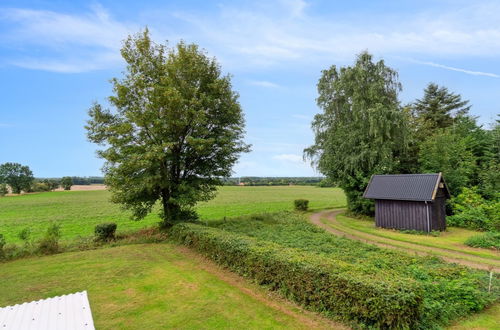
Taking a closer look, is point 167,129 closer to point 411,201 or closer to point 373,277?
point 373,277

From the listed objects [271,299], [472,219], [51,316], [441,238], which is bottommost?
[441,238]

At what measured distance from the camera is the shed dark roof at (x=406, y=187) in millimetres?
18250

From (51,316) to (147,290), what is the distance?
17.2 feet

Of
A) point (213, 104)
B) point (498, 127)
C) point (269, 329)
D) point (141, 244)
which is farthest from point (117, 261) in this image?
point (498, 127)

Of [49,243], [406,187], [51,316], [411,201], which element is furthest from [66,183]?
[51,316]

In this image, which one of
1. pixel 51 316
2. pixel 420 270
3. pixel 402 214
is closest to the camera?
pixel 51 316

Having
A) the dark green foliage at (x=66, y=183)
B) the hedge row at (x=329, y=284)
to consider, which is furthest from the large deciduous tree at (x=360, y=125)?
the dark green foliage at (x=66, y=183)

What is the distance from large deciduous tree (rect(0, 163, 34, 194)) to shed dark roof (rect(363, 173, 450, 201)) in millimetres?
89094

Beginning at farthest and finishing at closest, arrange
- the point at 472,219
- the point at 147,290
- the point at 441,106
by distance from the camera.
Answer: the point at 441,106 < the point at 472,219 < the point at 147,290

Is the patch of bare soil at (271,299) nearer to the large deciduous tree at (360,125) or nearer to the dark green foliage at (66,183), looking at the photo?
the large deciduous tree at (360,125)

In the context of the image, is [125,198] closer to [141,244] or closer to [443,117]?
[141,244]

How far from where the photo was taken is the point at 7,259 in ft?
42.3

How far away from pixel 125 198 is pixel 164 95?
687cm

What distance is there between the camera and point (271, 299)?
799 cm
